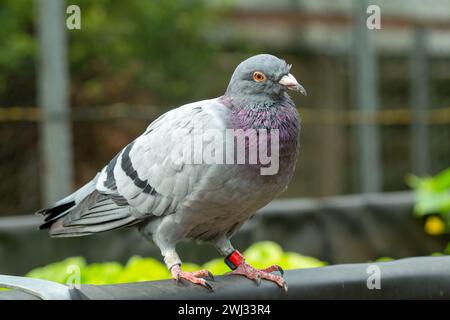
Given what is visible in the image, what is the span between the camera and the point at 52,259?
4.18 metres

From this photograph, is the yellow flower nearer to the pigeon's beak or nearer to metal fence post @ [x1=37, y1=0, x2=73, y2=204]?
metal fence post @ [x1=37, y1=0, x2=73, y2=204]

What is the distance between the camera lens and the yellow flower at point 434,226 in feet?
16.2

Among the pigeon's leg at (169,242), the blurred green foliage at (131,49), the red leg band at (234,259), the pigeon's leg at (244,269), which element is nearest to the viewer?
the pigeon's leg at (244,269)

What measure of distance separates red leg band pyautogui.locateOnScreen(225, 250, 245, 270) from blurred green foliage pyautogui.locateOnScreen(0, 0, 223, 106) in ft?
14.1

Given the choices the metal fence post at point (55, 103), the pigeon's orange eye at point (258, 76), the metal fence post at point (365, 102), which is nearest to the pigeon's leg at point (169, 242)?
the pigeon's orange eye at point (258, 76)

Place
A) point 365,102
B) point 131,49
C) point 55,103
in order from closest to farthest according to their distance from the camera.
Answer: point 55,103 < point 365,102 < point 131,49

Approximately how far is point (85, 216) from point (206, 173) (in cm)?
50

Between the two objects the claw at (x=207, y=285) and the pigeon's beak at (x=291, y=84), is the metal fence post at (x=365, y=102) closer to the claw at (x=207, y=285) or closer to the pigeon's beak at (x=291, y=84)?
the pigeon's beak at (x=291, y=84)

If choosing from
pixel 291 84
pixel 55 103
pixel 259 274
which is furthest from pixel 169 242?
pixel 55 103

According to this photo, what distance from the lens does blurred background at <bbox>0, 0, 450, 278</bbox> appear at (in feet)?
19.8

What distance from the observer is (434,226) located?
494cm

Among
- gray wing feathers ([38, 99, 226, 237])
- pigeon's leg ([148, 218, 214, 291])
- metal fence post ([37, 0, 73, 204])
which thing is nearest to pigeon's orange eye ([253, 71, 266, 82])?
gray wing feathers ([38, 99, 226, 237])

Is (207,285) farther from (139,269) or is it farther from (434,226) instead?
(434,226)
